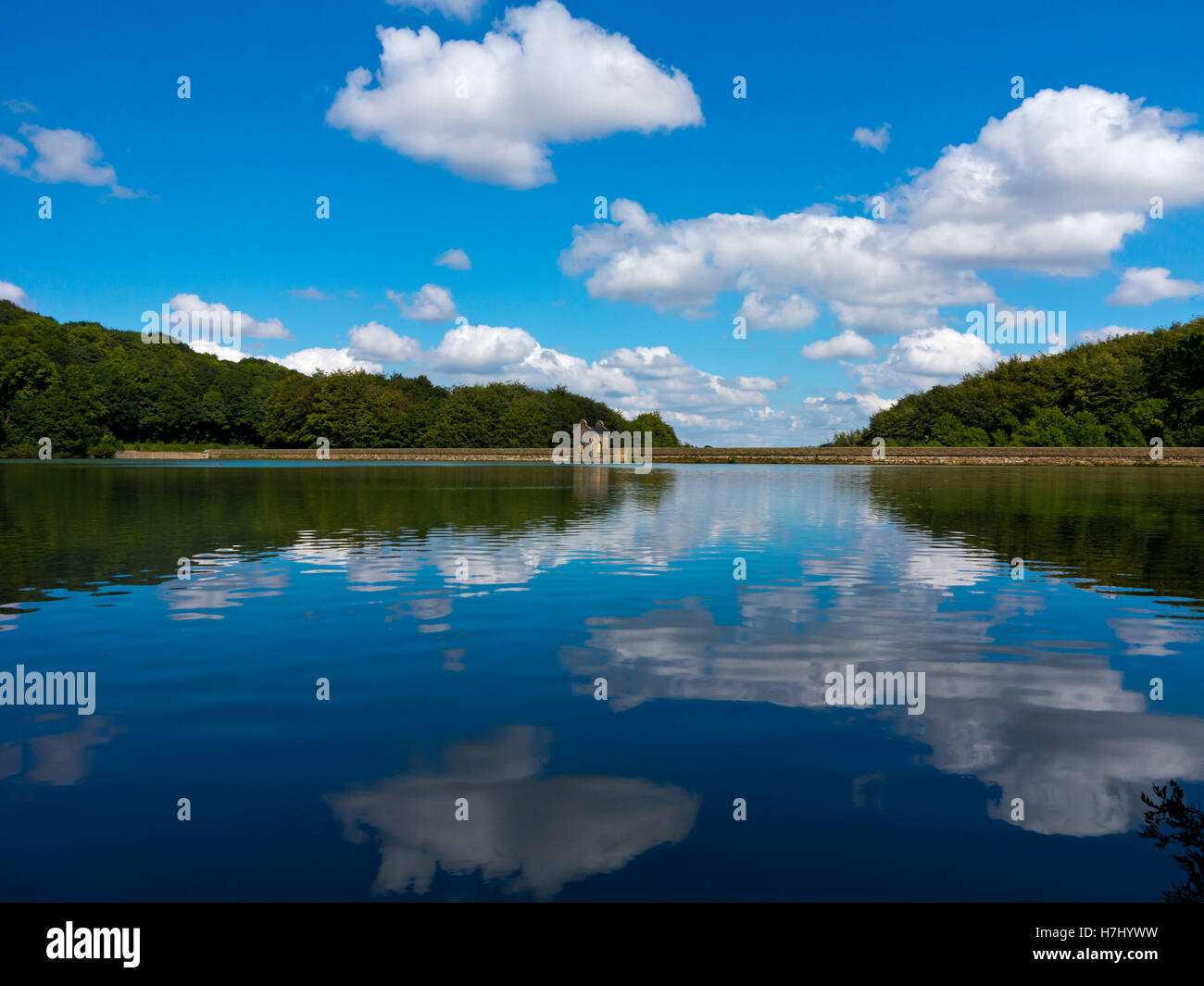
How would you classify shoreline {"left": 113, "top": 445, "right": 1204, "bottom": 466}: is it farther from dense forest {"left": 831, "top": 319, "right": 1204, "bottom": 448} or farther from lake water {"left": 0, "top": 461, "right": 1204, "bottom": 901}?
lake water {"left": 0, "top": 461, "right": 1204, "bottom": 901}

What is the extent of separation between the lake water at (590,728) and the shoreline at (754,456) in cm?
10675

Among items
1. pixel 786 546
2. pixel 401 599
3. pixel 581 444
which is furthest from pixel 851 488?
pixel 581 444

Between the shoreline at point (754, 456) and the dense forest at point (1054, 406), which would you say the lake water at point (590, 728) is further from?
the dense forest at point (1054, 406)

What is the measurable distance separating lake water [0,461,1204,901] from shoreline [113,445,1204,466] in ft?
350

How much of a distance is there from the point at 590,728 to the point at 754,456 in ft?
445

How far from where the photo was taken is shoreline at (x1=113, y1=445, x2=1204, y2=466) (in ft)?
382

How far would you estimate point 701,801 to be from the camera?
22.2 feet

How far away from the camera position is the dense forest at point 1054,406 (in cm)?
12462

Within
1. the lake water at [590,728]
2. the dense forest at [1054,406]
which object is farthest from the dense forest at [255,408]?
the lake water at [590,728]

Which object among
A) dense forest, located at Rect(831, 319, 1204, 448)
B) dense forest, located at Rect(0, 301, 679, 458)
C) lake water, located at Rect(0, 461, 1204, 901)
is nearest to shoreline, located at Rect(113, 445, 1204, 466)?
dense forest, located at Rect(0, 301, 679, 458)

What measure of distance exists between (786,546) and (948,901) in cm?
1885

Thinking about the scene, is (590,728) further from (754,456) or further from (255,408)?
(255,408)

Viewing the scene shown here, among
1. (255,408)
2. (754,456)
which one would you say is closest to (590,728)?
(754,456)

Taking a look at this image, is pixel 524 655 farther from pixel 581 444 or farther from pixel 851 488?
pixel 581 444
